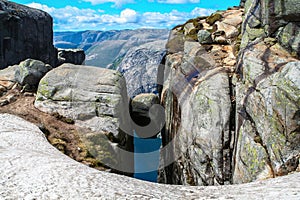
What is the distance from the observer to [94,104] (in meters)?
33.8

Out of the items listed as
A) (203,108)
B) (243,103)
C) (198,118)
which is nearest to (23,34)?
(198,118)

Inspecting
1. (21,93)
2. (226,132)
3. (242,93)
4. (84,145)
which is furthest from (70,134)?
(242,93)

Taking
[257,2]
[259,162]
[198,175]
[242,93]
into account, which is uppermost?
[257,2]

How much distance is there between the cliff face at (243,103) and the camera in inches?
784

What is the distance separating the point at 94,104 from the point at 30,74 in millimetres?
12127

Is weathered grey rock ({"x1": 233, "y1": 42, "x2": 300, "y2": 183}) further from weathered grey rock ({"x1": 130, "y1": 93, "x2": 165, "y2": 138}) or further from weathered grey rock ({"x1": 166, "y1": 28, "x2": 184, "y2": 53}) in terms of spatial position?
weathered grey rock ({"x1": 130, "y1": 93, "x2": 165, "y2": 138})

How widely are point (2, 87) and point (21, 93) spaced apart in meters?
2.73

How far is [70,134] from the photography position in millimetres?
30422

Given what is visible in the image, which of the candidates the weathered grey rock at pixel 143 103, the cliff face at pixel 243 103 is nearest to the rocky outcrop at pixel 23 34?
the weathered grey rock at pixel 143 103

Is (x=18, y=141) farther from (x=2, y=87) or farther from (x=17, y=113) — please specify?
(x=2, y=87)

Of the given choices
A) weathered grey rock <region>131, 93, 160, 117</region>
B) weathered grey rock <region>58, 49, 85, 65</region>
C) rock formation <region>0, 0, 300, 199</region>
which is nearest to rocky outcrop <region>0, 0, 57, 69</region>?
weathered grey rock <region>58, 49, 85, 65</region>

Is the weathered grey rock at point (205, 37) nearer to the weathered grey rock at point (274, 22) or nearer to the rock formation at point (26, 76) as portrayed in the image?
the weathered grey rock at point (274, 22)

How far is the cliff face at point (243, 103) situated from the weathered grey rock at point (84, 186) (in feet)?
Result: 17.9

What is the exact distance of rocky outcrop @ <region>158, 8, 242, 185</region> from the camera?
25809 mm
